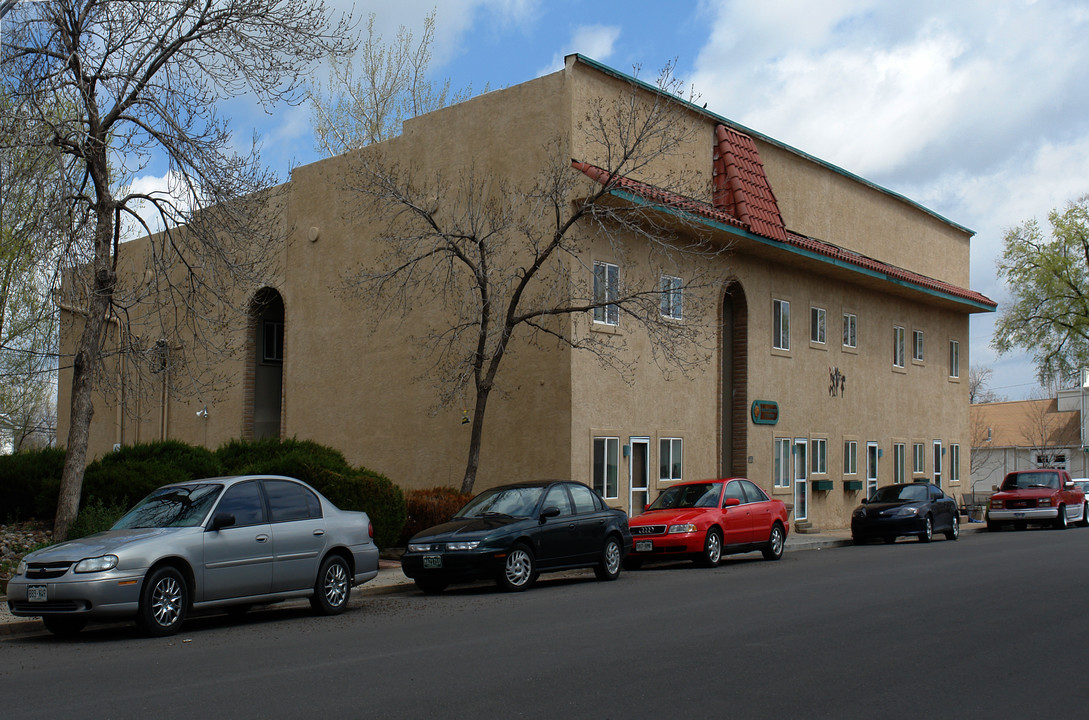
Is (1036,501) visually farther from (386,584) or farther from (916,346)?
(386,584)

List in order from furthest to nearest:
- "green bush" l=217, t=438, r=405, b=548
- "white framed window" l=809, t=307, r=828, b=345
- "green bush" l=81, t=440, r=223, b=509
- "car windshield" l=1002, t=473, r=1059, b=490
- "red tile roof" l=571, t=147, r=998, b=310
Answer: "car windshield" l=1002, t=473, r=1059, b=490
"white framed window" l=809, t=307, r=828, b=345
"red tile roof" l=571, t=147, r=998, b=310
"green bush" l=217, t=438, r=405, b=548
"green bush" l=81, t=440, r=223, b=509

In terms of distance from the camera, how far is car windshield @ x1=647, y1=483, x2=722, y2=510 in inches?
739

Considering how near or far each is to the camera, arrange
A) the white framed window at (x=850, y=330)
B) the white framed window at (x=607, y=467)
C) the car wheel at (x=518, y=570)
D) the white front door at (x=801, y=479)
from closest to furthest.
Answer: the car wheel at (x=518, y=570), the white framed window at (x=607, y=467), the white front door at (x=801, y=479), the white framed window at (x=850, y=330)

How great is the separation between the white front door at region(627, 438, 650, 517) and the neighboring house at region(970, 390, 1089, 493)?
145ft

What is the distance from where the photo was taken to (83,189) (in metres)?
15.9

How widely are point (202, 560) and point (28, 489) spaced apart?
920 cm

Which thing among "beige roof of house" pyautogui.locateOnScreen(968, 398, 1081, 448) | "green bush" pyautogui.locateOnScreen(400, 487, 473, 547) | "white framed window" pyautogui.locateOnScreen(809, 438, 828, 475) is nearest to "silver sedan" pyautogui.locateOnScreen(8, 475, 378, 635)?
"green bush" pyautogui.locateOnScreen(400, 487, 473, 547)

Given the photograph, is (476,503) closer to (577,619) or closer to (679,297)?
(577,619)

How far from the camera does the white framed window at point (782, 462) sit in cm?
2688

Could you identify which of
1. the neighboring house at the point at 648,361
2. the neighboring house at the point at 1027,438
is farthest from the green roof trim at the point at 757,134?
the neighboring house at the point at 1027,438

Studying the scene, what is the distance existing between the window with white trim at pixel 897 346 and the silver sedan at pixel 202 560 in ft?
77.6

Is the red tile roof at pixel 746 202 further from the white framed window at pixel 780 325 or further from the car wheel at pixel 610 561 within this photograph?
the car wheel at pixel 610 561

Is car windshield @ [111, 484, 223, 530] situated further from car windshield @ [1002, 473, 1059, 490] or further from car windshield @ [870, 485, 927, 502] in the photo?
car windshield @ [1002, 473, 1059, 490]

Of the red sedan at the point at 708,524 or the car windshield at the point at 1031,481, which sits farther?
the car windshield at the point at 1031,481
